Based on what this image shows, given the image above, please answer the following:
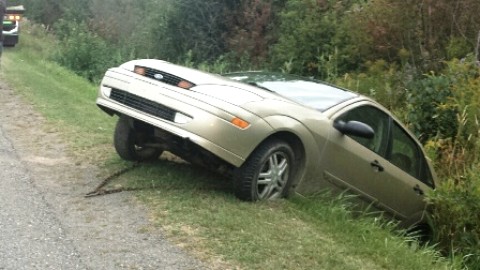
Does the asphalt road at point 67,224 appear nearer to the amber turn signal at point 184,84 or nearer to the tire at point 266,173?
the tire at point 266,173

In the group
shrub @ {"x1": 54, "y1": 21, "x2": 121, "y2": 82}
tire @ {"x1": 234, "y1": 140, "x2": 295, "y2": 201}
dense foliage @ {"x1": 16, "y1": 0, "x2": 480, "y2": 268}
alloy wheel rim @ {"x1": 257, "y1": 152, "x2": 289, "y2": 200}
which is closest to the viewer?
tire @ {"x1": 234, "y1": 140, "x2": 295, "y2": 201}

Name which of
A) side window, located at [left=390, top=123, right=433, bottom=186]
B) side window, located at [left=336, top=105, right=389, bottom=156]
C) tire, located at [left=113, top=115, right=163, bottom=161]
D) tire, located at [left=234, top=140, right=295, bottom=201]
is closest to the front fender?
tire, located at [left=234, top=140, right=295, bottom=201]

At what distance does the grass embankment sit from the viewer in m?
4.75

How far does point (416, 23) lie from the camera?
41.8 ft

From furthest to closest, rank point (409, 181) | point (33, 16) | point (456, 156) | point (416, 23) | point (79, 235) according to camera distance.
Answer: point (33, 16), point (416, 23), point (456, 156), point (409, 181), point (79, 235)

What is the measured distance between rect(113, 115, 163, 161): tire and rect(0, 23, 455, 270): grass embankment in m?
0.14

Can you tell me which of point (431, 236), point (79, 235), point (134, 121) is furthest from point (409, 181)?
point (79, 235)

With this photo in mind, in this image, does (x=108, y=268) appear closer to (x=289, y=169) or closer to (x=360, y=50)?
(x=289, y=169)

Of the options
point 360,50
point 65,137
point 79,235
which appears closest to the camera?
point 79,235

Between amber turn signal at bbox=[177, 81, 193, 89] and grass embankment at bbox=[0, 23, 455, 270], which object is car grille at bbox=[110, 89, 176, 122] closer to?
amber turn signal at bbox=[177, 81, 193, 89]

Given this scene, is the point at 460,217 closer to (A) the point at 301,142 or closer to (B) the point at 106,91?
(A) the point at 301,142

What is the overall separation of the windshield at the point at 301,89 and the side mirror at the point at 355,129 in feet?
0.81

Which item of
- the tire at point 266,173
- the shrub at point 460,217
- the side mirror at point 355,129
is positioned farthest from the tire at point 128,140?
the shrub at point 460,217

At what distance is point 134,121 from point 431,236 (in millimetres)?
3411
